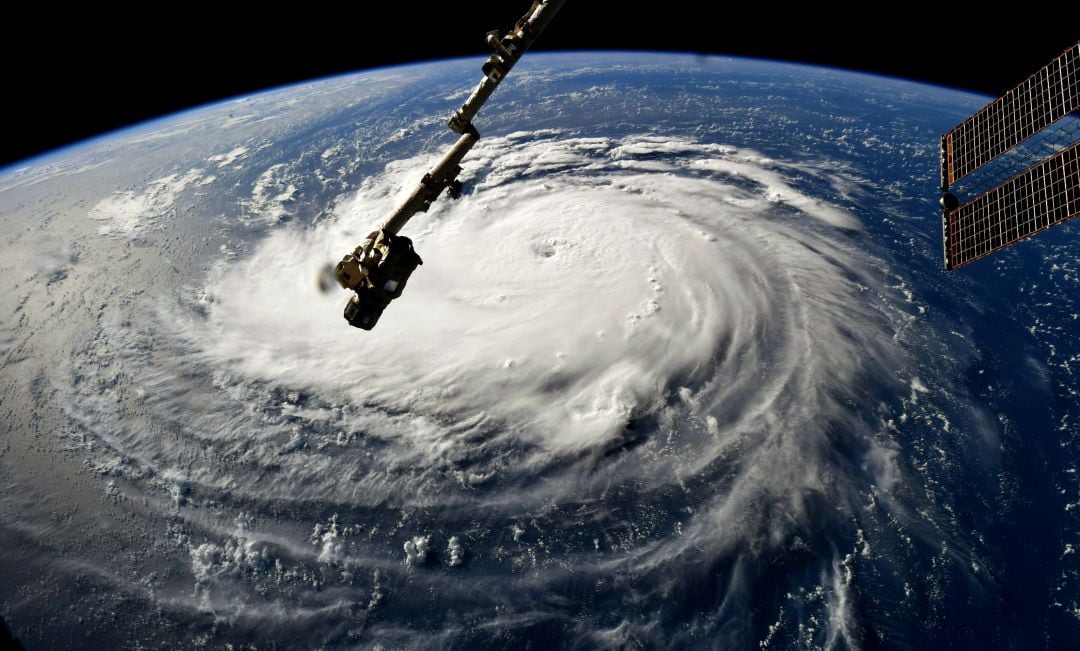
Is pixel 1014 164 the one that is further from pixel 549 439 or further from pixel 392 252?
pixel 549 439

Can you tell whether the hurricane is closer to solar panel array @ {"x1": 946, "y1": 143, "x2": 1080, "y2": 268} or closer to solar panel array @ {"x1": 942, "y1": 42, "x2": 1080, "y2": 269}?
solar panel array @ {"x1": 946, "y1": 143, "x2": 1080, "y2": 268}

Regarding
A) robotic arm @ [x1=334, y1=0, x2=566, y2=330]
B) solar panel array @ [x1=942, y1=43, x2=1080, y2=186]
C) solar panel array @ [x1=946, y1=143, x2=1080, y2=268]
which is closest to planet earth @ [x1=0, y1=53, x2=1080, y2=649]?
solar panel array @ [x1=946, y1=143, x2=1080, y2=268]

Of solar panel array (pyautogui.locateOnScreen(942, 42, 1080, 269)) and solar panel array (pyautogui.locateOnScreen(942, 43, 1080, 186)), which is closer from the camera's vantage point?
solar panel array (pyautogui.locateOnScreen(942, 42, 1080, 269))

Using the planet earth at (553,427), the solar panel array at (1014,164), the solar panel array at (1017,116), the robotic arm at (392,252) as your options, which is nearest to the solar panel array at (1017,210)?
the solar panel array at (1014,164)

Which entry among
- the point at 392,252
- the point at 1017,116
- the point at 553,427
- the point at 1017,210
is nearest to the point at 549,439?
the point at 553,427

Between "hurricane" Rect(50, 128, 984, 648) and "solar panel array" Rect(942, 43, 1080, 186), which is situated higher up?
"solar panel array" Rect(942, 43, 1080, 186)

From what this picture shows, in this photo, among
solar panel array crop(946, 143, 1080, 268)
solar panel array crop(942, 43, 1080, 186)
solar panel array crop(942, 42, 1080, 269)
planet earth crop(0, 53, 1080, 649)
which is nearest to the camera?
solar panel array crop(946, 143, 1080, 268)

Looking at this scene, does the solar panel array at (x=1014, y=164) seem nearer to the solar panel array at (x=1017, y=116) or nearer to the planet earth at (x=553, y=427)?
the solar panel array at (x=1017, y=116)

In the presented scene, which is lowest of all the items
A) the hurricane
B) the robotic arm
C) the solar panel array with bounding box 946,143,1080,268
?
the hurricane

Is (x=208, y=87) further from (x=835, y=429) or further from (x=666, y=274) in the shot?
(x=835, y=429)

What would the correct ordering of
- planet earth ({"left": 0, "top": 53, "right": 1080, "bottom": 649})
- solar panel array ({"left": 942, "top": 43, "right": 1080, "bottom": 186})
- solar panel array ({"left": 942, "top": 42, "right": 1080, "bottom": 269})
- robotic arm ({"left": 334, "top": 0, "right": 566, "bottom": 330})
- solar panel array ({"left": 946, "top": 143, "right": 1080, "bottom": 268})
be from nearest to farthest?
solar panel array ({"left": 946, "top": 143, "right": 1080, "bottom": 268})
solar panel array ({"left": 942, "top": 42, "right": 1080, "bottom": 269})
robotic arm ({"left": 334, "top": 0, "right": 566, "bottom": 330})
solar panel array ({"left": 942, "top": 43, "right": 1080, "bottom": 186})
planet earth ({"left": 0, "top": 53, "right": 1080, "bottom": 649})
